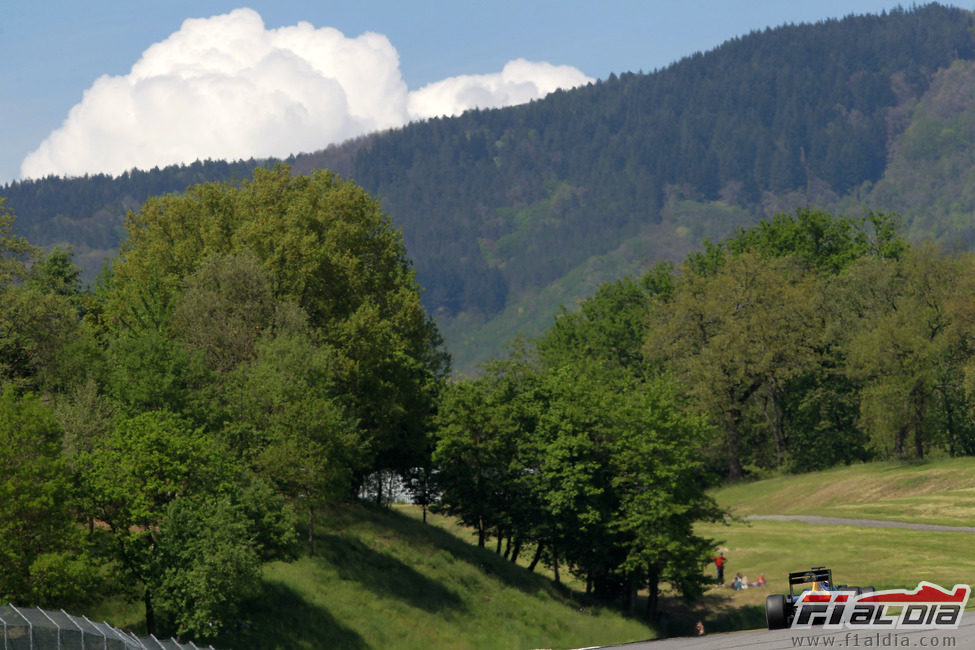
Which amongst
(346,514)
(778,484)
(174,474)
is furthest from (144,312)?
(778,484)

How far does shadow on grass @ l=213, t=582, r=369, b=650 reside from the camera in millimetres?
54781

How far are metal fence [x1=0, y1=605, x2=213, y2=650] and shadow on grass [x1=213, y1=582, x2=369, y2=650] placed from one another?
19763 mm

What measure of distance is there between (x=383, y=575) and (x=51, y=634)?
3716 cm

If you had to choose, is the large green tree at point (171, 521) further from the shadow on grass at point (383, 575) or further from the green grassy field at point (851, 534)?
the green grassy field at point (851, 534)

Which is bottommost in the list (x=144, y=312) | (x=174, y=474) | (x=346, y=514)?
(x=346, y=514)

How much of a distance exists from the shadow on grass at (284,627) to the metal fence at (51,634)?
19.8 m

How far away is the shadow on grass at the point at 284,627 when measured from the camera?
180 feet

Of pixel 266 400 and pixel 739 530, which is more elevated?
pixel 266 400

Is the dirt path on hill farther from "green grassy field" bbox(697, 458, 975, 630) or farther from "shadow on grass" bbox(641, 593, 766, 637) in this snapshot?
"shadow on grass" bbox(641, 593, 766, 637)

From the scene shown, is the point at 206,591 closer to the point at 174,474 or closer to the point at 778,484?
the point at 174,474

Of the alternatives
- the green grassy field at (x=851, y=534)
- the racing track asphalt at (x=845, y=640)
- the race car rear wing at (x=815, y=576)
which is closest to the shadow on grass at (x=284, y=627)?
the racing track asphalt at (x=845, y=640)

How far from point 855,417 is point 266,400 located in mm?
73608

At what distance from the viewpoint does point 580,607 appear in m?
76.1

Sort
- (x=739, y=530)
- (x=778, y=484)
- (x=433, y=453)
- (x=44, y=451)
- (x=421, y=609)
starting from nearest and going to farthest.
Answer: (x=44, y=451) < (x=421, y=609) < (x=433, y=453) < (x=739, y=530) < (x=778, y=484)
